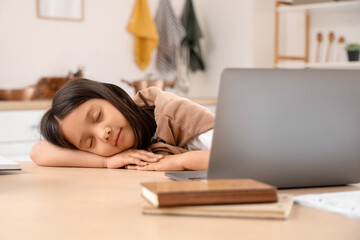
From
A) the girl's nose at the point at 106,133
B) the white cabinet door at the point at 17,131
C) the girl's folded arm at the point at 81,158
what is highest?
the girl's nose at the point at 106,133

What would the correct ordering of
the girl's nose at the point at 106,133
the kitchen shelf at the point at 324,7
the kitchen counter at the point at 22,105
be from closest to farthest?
the girl's nose at the point at 106,133 < the kitchen counter at the point at 22,105 < the kitchen shelf at the point at 324,7

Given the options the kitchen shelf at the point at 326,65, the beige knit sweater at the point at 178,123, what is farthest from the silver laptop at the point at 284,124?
the kitchen shelf at the point at 326,65

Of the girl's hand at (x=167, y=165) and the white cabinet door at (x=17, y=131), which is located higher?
the girl's hand at (x=167, y=165)

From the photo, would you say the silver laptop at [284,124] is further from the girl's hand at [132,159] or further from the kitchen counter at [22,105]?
the kitchen counter at [22,105]

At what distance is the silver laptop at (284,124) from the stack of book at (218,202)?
0.13 meters

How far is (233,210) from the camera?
769mm

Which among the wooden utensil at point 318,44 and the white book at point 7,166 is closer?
the white book at point 7,166

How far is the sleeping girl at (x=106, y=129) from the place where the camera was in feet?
4.89

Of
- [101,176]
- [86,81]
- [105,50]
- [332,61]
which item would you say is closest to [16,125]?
[105,50]

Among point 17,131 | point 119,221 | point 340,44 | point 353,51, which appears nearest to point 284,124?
point 119,221

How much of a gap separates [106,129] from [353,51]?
8.38 feet

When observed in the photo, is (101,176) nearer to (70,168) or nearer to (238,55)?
(70,168)

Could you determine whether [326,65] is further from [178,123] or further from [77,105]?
[77,105]

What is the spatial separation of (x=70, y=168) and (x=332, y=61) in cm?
293
